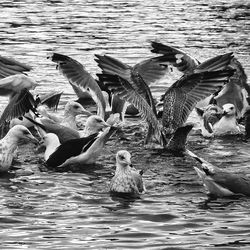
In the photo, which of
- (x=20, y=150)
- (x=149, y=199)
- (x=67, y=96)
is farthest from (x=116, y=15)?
(x=149, y=199)

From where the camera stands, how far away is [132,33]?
26641 mm

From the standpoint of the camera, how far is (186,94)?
15047 millimetres

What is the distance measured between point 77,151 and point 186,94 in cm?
267

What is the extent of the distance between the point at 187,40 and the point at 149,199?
14362 mm

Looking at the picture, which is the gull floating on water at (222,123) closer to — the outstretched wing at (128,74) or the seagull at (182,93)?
the seagull at (182,93)

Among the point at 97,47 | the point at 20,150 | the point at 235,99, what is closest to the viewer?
the point at 20,150

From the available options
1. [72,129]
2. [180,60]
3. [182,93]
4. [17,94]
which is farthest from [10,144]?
[180,60]

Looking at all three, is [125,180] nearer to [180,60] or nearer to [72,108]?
[72,108]

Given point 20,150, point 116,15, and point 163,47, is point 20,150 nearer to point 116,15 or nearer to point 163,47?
point 163,47

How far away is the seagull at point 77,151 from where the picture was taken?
1302 centimetres

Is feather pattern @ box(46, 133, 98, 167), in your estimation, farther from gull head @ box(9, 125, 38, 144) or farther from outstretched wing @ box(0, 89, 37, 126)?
outstretched wing @ box(0, 89, 37, 126)

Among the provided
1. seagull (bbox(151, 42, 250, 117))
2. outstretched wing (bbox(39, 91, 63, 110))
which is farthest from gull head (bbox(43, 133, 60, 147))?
seagull (bbox(151, 42, 250, 117))

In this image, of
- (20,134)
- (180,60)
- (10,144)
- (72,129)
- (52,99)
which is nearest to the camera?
(10,144)

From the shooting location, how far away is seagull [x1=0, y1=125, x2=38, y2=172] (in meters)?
12.8
